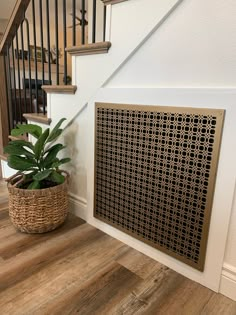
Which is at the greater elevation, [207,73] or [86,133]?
[207,73]

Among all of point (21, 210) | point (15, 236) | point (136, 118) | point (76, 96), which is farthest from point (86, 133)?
point (15, 236)

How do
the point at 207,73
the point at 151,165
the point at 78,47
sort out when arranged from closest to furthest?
the point at 207,73 < the point at 151,165 < the point at 78,47

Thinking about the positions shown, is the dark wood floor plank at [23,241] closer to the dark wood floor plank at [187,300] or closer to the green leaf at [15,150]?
the green leaf at [15,150]

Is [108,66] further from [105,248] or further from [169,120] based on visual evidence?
[105,248]

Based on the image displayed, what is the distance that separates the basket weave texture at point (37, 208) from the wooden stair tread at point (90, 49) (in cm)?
75

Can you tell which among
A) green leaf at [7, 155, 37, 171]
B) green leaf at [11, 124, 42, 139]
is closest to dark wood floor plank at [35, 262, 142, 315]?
green leaf at [7, 155, 37, 171]

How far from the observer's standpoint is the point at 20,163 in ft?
4.34

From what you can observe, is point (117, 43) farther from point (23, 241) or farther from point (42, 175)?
point (23, 241)

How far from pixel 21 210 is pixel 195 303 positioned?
39.2 inches

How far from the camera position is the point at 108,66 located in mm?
1214

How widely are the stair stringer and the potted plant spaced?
22 cm

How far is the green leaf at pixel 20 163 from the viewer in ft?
4.27

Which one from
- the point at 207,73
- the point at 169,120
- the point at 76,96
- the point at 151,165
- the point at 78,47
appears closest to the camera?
the point at 207,73

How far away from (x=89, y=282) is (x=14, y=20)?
1923 mm
